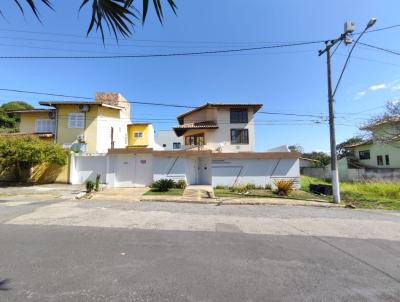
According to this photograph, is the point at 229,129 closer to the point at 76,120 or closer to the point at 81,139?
the point at 81,139

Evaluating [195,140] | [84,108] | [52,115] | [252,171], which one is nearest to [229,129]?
[195,140]

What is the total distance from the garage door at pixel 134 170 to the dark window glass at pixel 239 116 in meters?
11.5

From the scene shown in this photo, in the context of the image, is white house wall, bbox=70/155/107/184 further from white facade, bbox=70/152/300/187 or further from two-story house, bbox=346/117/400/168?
two-story house, bbox=346/117/400/168

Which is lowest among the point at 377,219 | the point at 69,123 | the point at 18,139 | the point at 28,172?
the point at 377,219

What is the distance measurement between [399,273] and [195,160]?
18.8 meters

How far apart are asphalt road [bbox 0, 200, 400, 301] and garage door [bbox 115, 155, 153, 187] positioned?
11360mm

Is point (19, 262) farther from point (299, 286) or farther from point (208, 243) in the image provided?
point (299, 286)

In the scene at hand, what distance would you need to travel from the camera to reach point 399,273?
15.6 feet

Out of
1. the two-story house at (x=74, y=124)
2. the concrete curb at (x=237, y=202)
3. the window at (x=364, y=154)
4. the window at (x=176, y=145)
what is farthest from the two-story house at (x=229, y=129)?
the window at (x=364, y=154)

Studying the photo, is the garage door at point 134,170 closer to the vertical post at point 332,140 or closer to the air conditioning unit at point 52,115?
the air conditioning unit at point 52,115

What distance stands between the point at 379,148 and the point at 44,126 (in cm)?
4209

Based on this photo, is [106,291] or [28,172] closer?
[106,291]

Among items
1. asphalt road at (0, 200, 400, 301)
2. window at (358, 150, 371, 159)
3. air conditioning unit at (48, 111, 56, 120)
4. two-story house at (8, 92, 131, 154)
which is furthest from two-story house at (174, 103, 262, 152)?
window at (358, 150, 371, 159)

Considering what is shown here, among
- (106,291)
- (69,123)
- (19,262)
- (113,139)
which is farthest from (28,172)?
(106,291)
